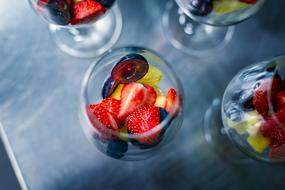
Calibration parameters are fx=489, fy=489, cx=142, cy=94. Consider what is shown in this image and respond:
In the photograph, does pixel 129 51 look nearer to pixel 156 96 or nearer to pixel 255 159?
pixel 156 96

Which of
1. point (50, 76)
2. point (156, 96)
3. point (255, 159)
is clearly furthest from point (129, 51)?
point (255, 159)

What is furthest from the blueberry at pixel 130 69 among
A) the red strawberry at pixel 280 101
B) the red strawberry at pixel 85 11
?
the red strawberry at pixel 280 101

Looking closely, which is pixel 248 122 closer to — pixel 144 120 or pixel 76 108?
pixel 144 120

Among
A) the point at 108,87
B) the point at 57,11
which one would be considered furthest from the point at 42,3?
the point at 108,87

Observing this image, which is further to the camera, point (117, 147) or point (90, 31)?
point (90, 31)

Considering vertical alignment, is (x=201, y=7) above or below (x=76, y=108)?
above

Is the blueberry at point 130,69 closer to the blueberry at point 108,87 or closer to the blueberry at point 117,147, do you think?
the blueberry at point 108,87

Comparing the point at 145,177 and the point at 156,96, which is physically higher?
the point at 156,96
